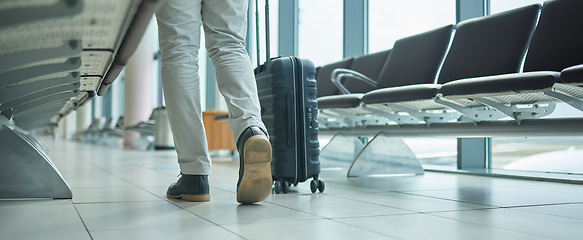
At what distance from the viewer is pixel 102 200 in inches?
74.6

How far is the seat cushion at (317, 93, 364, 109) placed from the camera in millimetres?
3078

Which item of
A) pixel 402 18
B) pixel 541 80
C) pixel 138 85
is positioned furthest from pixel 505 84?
pixel 138 85

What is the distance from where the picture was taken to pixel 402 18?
4785mm

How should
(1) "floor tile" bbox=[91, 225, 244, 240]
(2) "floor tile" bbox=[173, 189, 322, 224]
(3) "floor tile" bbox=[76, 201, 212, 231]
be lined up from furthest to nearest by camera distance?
(2) "floor tile" bbox=[173, 189, 322, 224]
(3) "floor tile" bbox=[76, 201, 212, 231]
(1) "floor tile" bbox=[91, 225, 244, 240]

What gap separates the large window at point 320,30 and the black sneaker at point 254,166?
4.14 m

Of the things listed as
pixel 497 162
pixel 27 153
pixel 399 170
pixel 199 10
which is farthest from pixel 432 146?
pixel 27 153

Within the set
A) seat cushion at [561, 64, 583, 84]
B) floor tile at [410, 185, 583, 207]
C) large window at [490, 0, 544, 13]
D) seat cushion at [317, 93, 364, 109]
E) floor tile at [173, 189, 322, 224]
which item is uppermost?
large window at [490, 0, 544, 13]

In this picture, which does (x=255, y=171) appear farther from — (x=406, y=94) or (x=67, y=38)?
(x=406, y=94)

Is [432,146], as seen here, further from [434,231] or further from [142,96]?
[142,96]

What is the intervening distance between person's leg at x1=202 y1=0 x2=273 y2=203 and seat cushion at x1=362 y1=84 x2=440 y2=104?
103 centimetres

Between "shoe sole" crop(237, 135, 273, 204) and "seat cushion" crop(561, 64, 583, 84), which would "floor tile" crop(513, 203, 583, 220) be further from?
"shoe sole" crop(237, 135, 273, 204)

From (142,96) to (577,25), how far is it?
33.0ft

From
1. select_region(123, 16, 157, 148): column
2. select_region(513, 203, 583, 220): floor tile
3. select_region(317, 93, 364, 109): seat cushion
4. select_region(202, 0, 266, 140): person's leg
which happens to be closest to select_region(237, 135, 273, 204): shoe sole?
select_region(202, 0, 266, 140): person's leg

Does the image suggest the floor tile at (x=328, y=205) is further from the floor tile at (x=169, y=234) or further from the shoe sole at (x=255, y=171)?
the floor tile at (x=169, y=234)
